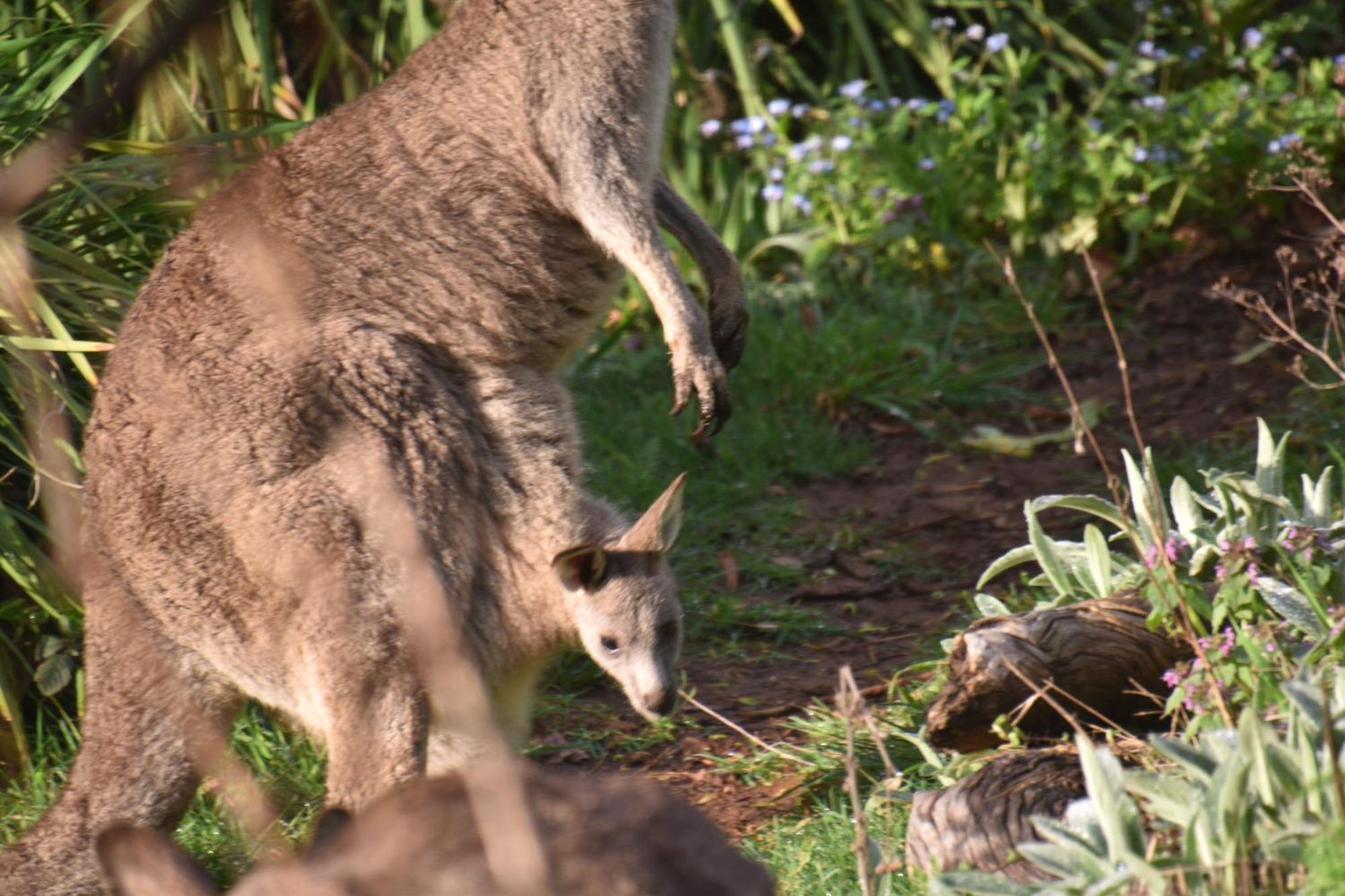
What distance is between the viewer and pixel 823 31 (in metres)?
9.01

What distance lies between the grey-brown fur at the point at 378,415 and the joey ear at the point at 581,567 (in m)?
0.05

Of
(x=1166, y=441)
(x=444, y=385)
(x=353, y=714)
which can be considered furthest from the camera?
(x=1166, y=441)

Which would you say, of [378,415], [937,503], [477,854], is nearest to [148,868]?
[477,854]

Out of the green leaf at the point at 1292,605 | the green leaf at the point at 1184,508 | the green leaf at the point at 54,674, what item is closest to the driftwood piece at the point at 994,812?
the green leaf at the point at 1292,605

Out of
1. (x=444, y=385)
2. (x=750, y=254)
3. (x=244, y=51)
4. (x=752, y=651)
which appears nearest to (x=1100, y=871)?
(x=444, y=385)

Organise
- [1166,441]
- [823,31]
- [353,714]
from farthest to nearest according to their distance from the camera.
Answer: [823,31], [1166,441], [353,714]

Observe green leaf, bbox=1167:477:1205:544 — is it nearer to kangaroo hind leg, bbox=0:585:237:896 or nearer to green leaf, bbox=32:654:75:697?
kangaroo hind leg, bbox=0:585:237:896

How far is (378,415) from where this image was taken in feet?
12.8

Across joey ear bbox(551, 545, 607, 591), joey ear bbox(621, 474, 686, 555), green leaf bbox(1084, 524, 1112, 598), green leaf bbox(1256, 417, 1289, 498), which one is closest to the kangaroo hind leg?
joey ear bbox(551, 545, 607, 591)

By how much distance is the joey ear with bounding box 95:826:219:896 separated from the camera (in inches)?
99.4

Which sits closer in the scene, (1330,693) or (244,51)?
(1330,693)

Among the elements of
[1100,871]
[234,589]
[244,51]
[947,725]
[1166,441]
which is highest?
[244,51]

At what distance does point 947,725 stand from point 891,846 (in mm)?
459

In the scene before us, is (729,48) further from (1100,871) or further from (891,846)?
(1100,871)
